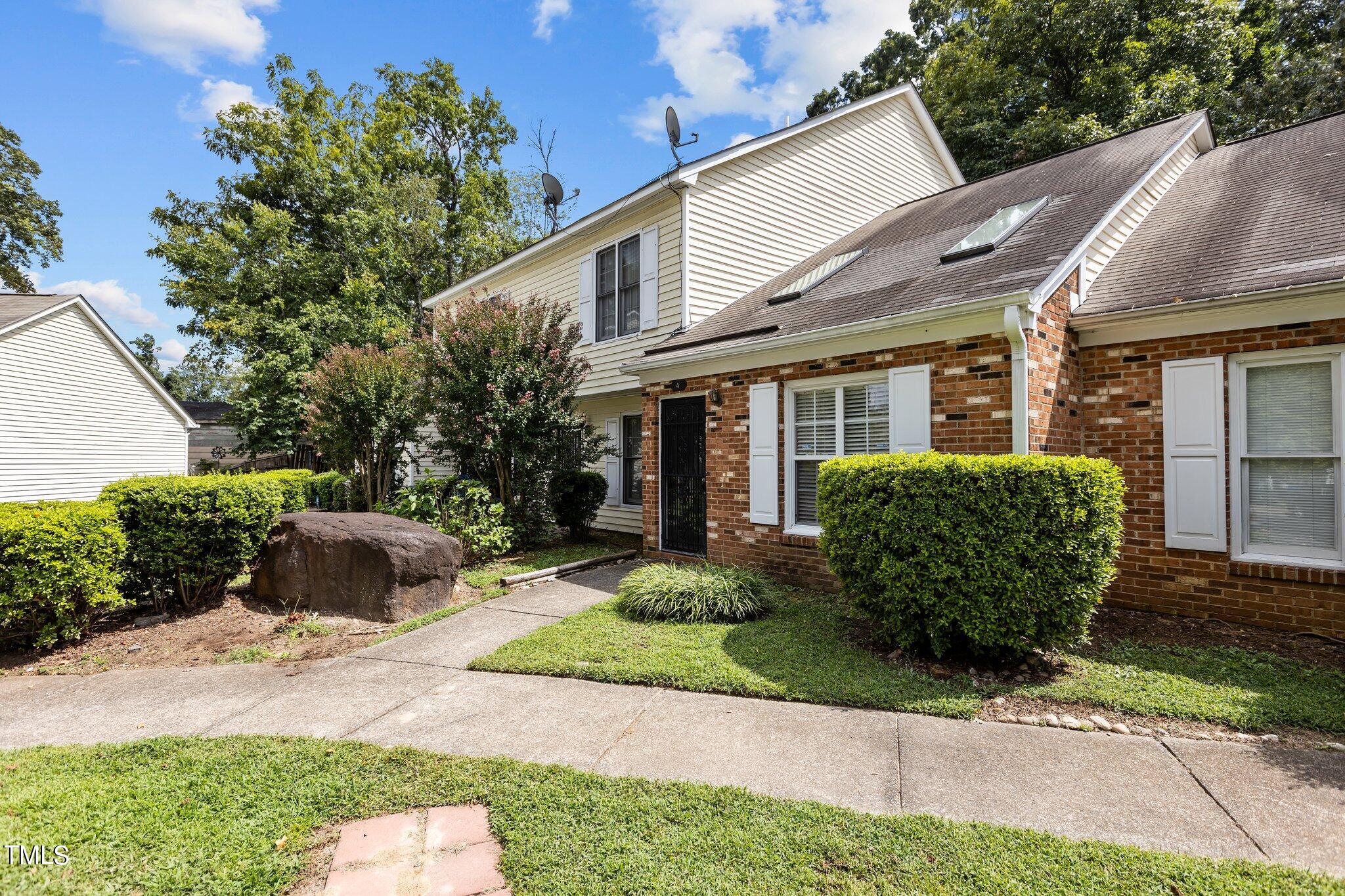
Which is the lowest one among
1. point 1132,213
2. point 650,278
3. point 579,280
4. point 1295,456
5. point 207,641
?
point 207,641

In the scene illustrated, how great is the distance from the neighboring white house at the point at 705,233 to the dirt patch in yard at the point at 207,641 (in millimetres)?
5558

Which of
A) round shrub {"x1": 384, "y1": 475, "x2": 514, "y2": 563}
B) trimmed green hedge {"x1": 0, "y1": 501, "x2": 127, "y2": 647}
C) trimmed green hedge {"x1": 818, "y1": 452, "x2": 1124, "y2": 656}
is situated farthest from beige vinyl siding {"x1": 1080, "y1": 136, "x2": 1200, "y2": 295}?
trimmed green hedge {"x1": 0, "y1": 501, "x2": 127, "y2": 647}

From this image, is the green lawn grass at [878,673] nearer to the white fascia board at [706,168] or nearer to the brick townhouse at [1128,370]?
the brick townhouse at [1128,370]

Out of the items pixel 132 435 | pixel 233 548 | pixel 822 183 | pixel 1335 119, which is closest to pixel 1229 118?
pixel 1335 119

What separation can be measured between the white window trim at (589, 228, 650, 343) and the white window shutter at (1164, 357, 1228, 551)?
7.38 m

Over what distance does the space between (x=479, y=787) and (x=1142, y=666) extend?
14.6 feet

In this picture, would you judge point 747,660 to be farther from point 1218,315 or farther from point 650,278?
point 650,278

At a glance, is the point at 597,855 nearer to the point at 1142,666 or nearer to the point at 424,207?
the point at 1142,666

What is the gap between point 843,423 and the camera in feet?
21.8

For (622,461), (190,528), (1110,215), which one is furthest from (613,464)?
(1110,215)

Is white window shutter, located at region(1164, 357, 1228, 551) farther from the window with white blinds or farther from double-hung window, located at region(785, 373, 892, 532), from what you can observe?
double-hung window, located at region(785, 373, 892, 532)

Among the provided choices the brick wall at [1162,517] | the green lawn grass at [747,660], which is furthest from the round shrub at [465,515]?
the brick wall at [1162,517]

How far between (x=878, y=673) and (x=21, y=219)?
35.9m

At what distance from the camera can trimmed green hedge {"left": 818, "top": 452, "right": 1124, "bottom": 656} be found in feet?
13.1
